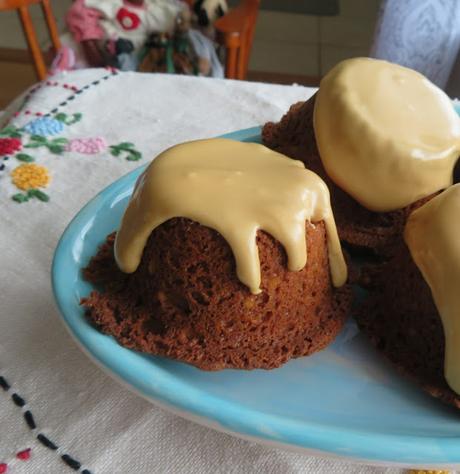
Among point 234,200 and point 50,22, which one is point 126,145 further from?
point 50,22

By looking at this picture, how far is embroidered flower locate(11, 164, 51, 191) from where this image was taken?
0.79 metres

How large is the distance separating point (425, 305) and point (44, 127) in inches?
24.8

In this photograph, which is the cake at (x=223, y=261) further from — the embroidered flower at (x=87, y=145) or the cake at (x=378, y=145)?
the embroidered flower at (x=87, y=145)

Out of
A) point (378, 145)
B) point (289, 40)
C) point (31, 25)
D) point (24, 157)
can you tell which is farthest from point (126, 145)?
point (289, 40)

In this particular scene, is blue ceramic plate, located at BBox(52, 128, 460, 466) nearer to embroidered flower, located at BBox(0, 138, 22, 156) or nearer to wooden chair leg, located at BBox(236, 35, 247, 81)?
embroidered flower, located at BBox(0, 138, 22, 156)

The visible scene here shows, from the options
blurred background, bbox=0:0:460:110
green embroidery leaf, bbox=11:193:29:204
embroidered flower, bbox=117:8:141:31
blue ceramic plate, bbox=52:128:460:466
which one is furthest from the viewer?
blurred background, bbox=0:0:460:110

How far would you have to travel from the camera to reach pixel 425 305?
475mm

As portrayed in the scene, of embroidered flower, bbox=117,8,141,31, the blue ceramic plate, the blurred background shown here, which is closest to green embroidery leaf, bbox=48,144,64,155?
the blue ceramic plate

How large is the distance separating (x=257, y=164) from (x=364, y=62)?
186 mm

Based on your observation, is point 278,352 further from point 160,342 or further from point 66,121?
point 66,121

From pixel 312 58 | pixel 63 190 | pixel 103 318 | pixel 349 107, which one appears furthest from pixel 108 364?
pixel 312 58

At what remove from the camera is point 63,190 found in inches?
31.1

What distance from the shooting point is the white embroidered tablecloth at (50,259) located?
1.63 ft

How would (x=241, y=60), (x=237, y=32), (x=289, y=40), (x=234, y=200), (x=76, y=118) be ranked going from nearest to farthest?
(x=234, y=200) → (x=76, y=118) → (x=237, y=32) → (x=241, y=60) → (x=289, y=40)
